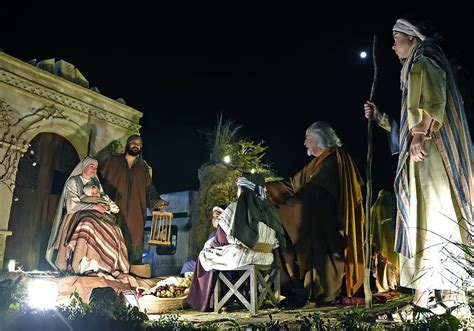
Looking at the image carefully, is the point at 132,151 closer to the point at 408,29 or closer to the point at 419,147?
the point at 408,29

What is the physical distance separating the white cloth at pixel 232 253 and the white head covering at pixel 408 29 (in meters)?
2.48

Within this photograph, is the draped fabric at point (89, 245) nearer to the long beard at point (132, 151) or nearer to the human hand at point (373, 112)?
the long beard at point (132, 151)

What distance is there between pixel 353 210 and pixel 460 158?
97.8 inches

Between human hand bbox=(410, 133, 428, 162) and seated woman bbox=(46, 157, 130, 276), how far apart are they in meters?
4.62

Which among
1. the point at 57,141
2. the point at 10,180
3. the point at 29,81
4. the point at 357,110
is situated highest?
the point at 357,110

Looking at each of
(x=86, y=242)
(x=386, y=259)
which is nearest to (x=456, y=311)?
(x=386, y=259)

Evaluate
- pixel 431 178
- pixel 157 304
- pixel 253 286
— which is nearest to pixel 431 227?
pixel 431 178

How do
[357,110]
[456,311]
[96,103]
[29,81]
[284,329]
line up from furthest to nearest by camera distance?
[357,110]
[96,103]
[29,81]
[456,311]
[284,329]

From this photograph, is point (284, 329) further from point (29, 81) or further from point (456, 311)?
point (29, 81)

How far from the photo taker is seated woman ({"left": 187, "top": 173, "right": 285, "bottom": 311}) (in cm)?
461

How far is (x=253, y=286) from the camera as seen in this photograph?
4.35m

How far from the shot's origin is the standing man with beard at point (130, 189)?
7.64 metres

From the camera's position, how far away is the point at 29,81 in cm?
710

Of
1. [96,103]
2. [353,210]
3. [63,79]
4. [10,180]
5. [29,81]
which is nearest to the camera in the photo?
[353,210]
